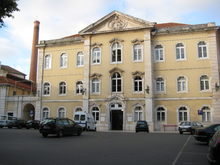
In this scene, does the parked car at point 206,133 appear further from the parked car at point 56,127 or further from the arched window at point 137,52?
the arched window at point 137,52

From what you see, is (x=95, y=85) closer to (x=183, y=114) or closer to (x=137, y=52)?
(x=137, y=52)

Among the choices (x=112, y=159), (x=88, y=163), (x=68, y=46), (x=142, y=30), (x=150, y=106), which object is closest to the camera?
(x=88, y=163)

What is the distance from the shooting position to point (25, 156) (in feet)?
30.7

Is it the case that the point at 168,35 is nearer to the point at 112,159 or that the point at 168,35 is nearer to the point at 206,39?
the point at 206,39

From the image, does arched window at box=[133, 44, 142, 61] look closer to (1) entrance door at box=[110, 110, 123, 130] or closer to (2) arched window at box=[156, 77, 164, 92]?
(2) arched window at box=[156, 77, 164, 92]

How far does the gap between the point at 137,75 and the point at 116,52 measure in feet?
14.7

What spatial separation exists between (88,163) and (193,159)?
413 centimetres

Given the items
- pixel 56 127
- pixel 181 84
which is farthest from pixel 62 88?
pixel 56 127

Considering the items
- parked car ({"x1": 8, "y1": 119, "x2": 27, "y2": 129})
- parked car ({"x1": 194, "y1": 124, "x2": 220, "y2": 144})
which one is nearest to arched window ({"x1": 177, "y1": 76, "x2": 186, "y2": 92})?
parked car ({"x1": 194, "y1": 124, "x2": 220, "y2": 144})

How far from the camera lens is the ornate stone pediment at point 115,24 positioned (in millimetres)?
32938

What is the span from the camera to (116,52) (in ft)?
111

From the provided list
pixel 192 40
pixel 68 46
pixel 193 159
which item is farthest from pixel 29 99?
pixel 193 159

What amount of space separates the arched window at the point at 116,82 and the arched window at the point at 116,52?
1.96m

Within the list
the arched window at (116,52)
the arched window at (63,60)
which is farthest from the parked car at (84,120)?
the arched window at (63,60)
